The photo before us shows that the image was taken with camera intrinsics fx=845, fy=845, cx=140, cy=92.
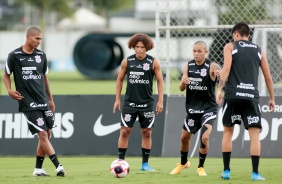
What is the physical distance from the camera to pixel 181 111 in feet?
49.4

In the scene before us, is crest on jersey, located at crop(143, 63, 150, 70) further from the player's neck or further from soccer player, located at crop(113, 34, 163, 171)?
the player's neck

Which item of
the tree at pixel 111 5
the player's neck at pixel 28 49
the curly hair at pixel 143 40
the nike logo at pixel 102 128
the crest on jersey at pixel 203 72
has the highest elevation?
the tree at pixel 111 5

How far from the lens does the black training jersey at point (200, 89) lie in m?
11.6

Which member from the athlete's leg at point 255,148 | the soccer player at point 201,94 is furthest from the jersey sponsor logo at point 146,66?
the athlete's leg at point 255,148

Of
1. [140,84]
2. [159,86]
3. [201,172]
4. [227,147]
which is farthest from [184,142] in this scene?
[227,147]

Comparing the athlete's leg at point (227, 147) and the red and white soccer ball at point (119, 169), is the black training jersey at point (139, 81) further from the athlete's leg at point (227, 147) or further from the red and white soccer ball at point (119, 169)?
the athlete's leg at point (227, 147)

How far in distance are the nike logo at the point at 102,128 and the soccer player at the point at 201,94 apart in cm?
353

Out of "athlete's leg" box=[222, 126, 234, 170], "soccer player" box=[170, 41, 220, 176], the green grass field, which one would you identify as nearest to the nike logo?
the green grass field

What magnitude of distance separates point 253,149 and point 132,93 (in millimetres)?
2200

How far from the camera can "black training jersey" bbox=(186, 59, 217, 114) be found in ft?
38.1

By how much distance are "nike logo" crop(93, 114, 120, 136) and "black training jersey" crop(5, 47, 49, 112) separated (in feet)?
12.4

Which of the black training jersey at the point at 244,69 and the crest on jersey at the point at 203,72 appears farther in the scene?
the crest on jersey at the point at 203,72

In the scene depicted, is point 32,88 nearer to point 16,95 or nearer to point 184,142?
point 16,95

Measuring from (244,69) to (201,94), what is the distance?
1157mm
